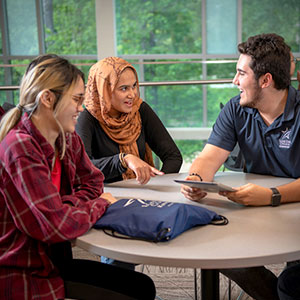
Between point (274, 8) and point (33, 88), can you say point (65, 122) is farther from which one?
point (274, 8)

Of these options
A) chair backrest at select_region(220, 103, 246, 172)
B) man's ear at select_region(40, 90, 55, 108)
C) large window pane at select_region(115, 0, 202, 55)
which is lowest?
A: chair backrest at select_region(220, 103, 246, 172)

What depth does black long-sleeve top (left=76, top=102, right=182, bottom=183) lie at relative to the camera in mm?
2101

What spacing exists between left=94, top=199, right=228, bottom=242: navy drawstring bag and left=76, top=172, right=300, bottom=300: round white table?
0.07ft

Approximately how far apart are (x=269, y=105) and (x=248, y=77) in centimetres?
18

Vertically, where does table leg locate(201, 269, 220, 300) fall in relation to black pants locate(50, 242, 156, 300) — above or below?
below

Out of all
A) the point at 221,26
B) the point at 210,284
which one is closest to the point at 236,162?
the point at 210,284

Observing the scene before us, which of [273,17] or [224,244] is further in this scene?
[273,17]

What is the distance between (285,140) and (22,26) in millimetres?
5125

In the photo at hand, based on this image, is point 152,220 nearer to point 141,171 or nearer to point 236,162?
point 141,171

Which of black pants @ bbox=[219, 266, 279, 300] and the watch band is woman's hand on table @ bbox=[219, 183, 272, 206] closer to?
the watch band

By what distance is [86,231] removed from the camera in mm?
1244

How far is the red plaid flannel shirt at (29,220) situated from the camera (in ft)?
3.78

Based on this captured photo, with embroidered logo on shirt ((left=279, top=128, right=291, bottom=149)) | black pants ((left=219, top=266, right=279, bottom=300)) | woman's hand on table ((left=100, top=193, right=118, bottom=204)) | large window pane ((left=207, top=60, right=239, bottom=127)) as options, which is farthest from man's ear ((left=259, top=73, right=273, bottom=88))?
large window pane ((left=207, top=60, right=239, bottom=127))

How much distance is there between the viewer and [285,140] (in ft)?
6.19
